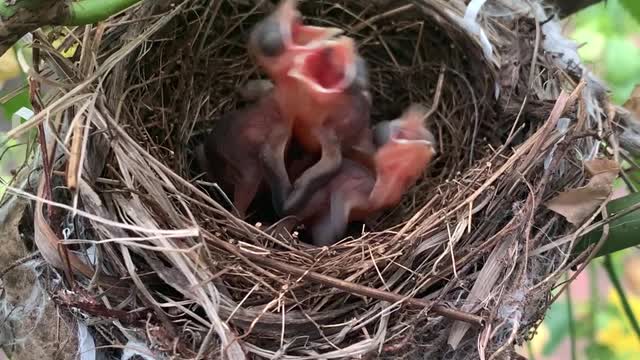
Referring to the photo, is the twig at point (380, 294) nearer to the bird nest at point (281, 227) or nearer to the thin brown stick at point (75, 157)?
the bird nest at point (281, 227)

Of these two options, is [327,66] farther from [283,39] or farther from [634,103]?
[634,103]

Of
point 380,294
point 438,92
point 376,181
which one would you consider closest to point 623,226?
point 380,294

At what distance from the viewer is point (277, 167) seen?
4.74ft

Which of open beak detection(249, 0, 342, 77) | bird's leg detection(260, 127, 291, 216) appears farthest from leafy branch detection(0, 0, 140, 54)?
bird's leg detection(260, 127, 291, 216)

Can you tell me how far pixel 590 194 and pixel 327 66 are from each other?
43 centimetres

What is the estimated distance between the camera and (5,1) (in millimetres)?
869

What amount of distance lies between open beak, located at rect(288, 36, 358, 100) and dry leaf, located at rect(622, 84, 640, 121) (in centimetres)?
42

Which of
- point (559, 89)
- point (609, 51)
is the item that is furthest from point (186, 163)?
point (609, 51)

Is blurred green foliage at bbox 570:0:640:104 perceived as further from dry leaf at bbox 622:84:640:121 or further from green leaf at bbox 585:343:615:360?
green leaf at bbox 585:343:615:360

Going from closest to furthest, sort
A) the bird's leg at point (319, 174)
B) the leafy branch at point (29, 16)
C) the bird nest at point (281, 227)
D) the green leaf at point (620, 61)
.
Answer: the leafy branch at point (29, 16)
the bird nest at point (281, 227)
the bird's leg at point (319, 174)
the green leaf at point (620, 61)

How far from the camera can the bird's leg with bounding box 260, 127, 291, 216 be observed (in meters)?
1.44

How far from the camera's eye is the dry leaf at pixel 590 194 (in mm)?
1154

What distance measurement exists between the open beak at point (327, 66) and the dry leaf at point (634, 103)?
0.42 meters

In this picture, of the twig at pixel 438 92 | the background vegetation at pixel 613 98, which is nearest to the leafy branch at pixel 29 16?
the twig at pixel 438 92
